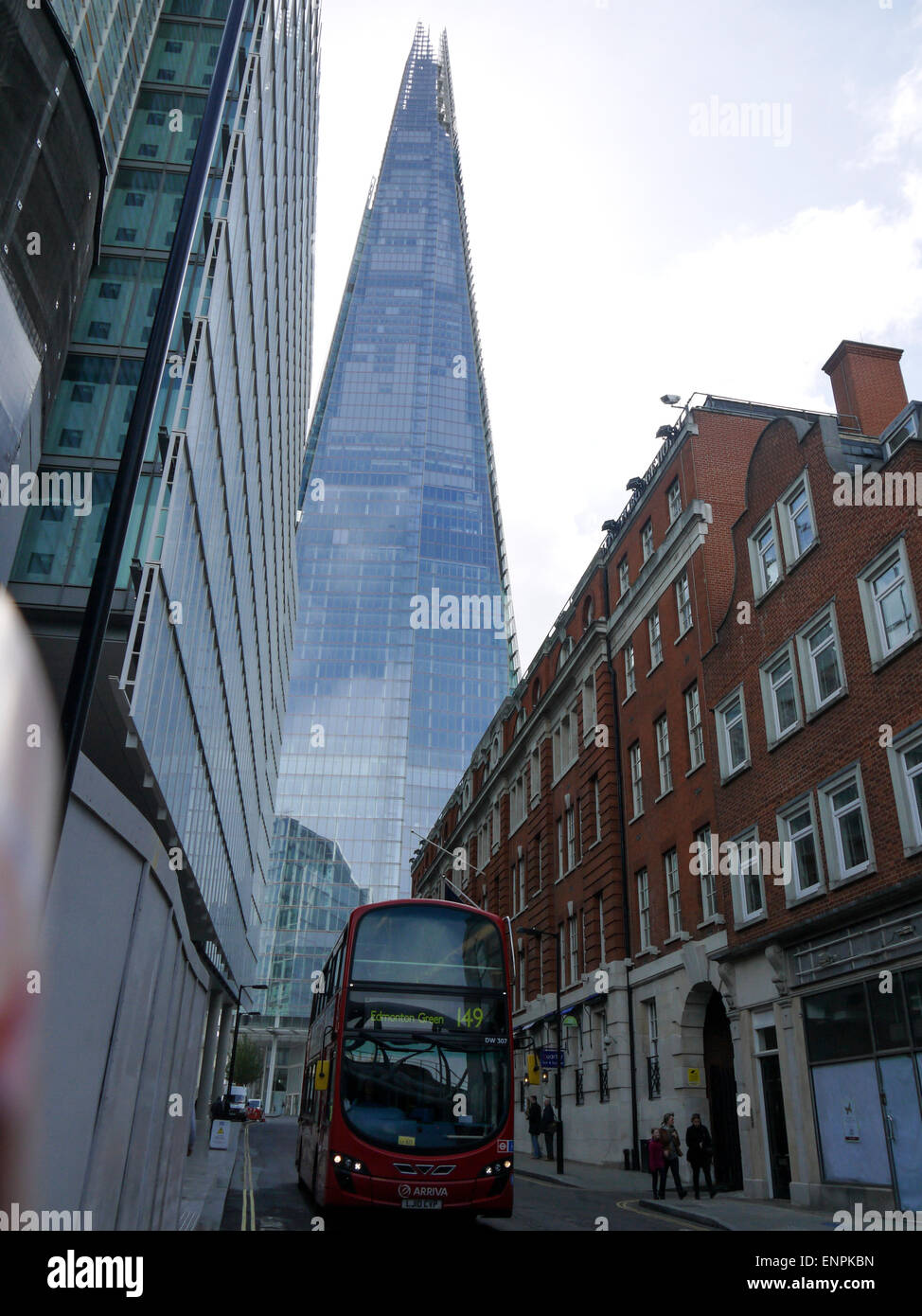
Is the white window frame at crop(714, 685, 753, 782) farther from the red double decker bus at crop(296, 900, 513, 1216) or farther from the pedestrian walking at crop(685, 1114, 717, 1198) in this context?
the red double decker bus at crop(296, 900, 513, 1216)

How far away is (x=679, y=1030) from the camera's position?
2489 cm

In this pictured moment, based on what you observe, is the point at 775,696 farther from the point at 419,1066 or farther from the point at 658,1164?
the point at 419,1066

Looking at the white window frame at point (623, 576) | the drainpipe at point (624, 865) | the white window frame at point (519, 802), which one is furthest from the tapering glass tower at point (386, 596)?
the white window frame at point (623, 576)

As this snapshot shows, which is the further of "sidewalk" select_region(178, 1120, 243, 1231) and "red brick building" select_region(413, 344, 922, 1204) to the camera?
"red brick building" select_region(413, 344, 922, 1204)

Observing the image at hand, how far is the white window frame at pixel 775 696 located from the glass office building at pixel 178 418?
12.7 metres

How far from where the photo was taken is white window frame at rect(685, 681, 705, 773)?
26.0m

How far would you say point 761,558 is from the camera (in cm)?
2302

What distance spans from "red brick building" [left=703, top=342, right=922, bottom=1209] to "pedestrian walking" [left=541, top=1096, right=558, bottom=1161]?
1054cm

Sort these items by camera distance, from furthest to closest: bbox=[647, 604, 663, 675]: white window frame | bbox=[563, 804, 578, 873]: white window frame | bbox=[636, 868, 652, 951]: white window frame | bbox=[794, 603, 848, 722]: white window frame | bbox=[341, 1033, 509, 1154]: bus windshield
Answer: bbox=[563, 804, 578, 873]: white window frame < bbox=[647, 604, 663, 675]: white window frame < bbox=[636, 868, 652, 951]: white window frame < bbox=[794, 603, 848, 722]: white window frame < bbox=[341, 1033, 509, 1154]: bus windshield

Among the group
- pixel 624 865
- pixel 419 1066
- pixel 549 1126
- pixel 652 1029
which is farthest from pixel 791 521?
pixel 549 1126

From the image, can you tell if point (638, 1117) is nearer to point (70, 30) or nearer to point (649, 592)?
point (649, 592)
